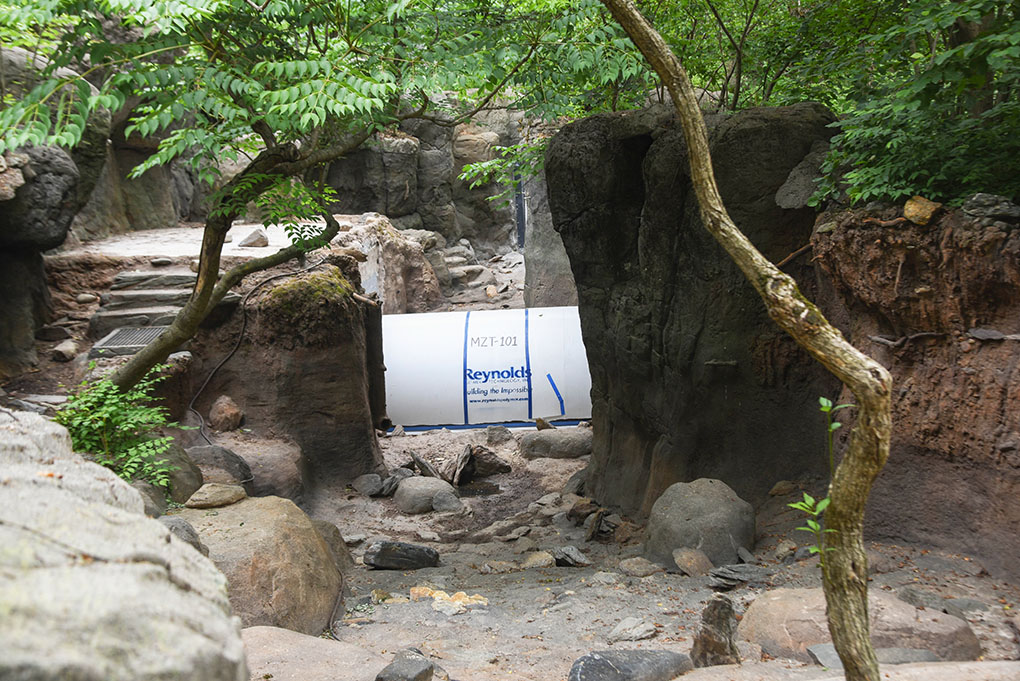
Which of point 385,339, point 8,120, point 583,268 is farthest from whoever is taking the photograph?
point 385,339

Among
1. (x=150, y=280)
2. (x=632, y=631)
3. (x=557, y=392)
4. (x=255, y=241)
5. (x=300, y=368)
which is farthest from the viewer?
(x=557, y=392)

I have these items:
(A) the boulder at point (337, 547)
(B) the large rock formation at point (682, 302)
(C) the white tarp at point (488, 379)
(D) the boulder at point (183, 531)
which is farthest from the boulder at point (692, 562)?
(C) the white tarp at point (488, 379)

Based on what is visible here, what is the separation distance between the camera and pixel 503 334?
13.1 meters

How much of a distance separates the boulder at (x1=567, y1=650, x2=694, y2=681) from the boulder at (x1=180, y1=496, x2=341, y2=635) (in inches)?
75.9

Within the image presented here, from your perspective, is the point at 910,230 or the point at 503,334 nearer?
the point at 910,230

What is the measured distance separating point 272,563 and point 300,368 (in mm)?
4244

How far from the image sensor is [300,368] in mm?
8727

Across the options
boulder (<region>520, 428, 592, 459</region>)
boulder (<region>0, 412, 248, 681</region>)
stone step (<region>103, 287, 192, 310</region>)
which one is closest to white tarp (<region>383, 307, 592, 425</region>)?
boulder (<region>520, 428, 592, 459</region>)

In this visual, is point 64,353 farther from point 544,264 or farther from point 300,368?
point 544,264

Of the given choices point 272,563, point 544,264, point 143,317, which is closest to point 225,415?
point 143,317

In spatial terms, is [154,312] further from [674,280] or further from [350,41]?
[674,280]

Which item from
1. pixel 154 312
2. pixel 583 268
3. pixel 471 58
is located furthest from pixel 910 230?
pixel 154 312

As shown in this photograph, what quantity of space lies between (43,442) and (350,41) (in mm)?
4206

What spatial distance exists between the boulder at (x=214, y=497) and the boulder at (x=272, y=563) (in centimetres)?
7
